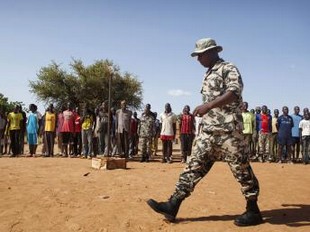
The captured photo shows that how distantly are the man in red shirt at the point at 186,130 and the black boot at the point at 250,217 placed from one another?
8.66 metres

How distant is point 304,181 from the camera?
8.23 m

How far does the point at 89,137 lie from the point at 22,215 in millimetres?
9442

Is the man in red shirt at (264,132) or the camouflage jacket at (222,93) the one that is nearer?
the camouflage jacket at (222,93)

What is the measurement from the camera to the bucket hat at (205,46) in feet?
14.9

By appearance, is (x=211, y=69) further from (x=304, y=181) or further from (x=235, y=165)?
(x=304, y=181)

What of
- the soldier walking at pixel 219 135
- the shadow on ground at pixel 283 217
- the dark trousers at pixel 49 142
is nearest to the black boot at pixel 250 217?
the soldier walking at pixel 219 135

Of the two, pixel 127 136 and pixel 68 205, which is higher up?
pixel 127 136

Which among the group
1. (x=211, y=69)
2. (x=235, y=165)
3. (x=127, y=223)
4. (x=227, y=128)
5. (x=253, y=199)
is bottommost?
(x=127, y=223)

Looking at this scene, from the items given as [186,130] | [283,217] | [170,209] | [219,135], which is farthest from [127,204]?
[186,130]

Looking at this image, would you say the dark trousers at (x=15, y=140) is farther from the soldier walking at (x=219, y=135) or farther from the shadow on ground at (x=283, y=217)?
the shadow on ground at (x=283, y=217)

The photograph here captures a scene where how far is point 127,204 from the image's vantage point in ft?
17.7

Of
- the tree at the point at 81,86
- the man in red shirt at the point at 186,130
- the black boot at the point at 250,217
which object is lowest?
the black boot at the point at 250,217

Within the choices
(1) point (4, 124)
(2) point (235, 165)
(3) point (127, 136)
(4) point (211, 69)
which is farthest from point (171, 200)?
Answer: (1) point (4, 124)

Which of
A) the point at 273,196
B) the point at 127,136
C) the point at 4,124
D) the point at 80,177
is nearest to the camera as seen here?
the point at 273,196
